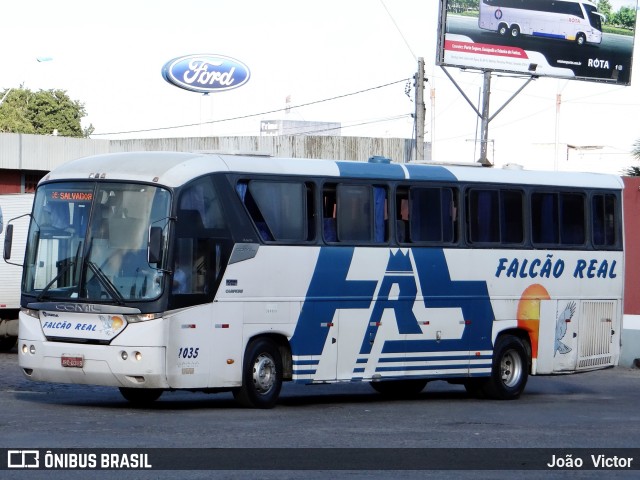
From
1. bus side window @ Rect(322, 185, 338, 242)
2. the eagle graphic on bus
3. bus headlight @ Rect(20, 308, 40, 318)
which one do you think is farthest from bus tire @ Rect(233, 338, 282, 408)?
the eagle graphic on bus

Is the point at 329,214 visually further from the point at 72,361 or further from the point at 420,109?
the point at 420,109

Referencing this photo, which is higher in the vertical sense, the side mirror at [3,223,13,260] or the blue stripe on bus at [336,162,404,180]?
the blue stripe on bus at [336,162,404,180]

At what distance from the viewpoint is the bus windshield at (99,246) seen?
16672 mm

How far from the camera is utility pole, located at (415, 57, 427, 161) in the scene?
36250mm

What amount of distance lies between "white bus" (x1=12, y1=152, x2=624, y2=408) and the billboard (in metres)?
19.7

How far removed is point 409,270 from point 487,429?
14.8 feet

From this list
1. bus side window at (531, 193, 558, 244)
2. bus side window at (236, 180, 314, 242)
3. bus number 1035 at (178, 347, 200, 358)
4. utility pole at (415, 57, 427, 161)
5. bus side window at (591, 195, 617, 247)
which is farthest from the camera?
utility pole at (415, 57, 427, 161)

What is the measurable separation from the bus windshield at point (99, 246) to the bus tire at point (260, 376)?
178cm

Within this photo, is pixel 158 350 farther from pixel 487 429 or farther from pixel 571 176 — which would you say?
pixel 571 176


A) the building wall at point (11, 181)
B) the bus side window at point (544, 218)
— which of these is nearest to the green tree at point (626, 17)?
the building wall at point (11, 181)

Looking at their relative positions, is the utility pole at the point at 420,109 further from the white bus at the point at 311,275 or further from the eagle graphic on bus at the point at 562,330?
the eagle graphic on bus at the point at 562,330

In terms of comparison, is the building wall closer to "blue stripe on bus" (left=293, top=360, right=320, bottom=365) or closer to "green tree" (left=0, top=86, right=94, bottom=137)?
"green tree" (left=0, top=86, right=94, bottom=137)

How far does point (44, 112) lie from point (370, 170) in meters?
78.2

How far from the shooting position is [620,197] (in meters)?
22.8
